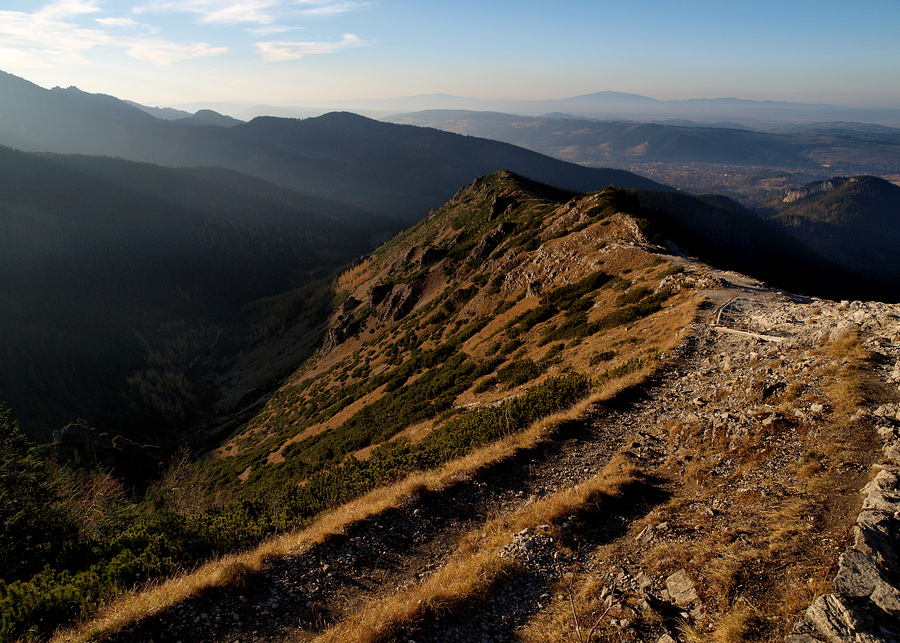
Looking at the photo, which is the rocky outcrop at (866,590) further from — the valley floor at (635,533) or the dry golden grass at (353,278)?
the dry golden grass at (353,278)

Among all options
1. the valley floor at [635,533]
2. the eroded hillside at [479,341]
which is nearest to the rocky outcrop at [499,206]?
the eroded hillside at [479,341]

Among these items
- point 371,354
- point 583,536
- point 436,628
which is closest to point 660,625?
point 583,536

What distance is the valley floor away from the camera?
5.61 meters

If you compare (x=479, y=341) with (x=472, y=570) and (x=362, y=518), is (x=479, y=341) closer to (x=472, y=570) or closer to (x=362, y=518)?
(x=362, y=518)

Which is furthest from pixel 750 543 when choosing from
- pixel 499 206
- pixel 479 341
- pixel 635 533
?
pixel 499 206

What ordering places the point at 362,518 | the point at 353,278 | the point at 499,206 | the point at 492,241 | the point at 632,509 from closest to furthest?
the point at 632,509, the point at 362,518, the point at 492,241, the point at 499,206, the point at 353,278

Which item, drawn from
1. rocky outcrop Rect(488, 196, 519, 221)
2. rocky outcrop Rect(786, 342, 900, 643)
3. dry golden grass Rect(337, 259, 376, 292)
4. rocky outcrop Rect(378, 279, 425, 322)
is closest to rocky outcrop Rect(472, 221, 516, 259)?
rocky outcrop Rect(378, 279, 425, 322)

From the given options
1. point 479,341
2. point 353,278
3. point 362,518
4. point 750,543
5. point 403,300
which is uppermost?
point 750,543

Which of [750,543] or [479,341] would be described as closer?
[750,543]

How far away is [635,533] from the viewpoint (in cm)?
761

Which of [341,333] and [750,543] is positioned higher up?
[750,543]

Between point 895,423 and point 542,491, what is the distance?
25.5ft

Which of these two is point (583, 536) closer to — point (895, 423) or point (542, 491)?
point (542, 491)

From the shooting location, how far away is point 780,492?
7.52 m
